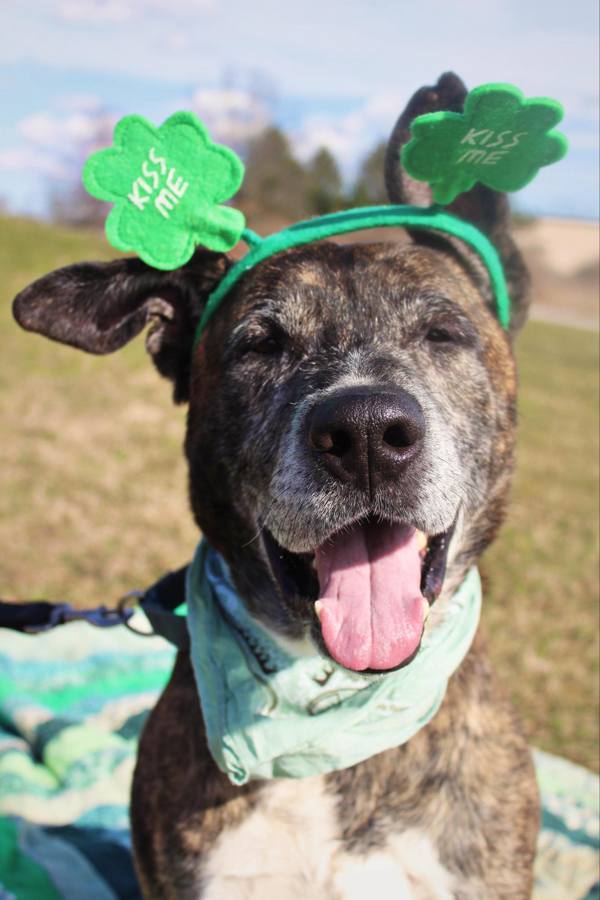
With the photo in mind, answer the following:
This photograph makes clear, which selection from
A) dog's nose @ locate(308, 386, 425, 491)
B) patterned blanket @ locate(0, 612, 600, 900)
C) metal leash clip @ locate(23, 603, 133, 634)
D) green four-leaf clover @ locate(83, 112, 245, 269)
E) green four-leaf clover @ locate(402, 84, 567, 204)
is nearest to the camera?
dog's nose @ locate(308, 386, 425, 491)

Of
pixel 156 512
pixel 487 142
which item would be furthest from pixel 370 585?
pixel 156 512

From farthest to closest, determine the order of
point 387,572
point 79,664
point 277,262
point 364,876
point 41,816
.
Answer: point 79,664, point 41,816, point 277,262, point 364,876, point 387,572

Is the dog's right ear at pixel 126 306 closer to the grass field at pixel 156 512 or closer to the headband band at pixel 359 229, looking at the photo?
the headband band at pixel 359 229

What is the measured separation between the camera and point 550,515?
8.50 metres

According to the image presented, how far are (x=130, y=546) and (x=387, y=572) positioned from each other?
455cm

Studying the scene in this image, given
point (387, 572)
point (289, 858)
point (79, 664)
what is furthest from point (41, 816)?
point (387, 572)

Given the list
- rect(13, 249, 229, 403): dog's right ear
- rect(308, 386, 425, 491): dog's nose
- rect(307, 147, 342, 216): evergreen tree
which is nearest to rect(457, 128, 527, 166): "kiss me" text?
rect(308, 386, 425, 491): dog's nose

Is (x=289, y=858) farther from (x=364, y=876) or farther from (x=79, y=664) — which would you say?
(x=79, y=664)

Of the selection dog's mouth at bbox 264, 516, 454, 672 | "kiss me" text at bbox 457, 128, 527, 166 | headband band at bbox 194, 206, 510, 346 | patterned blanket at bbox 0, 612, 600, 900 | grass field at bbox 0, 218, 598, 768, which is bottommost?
grass field at bbox 0, 218, 598, 768

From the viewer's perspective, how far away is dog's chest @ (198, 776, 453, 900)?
2527 millimetres

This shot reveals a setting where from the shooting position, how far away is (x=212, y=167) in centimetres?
256

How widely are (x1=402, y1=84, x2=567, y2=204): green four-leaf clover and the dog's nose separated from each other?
75 cm

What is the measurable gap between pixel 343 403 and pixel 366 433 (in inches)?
3.4

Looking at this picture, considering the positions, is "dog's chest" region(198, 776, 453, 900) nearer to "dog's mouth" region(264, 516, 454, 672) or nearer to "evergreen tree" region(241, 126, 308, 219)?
"dog's mouth" region(264, 516, 454, 672)
